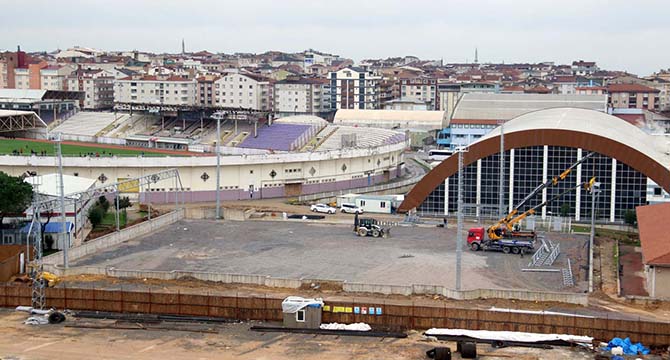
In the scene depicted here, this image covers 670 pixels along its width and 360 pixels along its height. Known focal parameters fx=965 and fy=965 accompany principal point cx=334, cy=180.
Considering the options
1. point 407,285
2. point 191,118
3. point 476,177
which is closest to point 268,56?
point 191,118

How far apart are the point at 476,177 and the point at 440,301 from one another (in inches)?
661

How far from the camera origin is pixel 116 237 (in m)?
37.4

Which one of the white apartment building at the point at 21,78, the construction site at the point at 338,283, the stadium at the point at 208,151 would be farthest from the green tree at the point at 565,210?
the white apartment building at the point at 21,78

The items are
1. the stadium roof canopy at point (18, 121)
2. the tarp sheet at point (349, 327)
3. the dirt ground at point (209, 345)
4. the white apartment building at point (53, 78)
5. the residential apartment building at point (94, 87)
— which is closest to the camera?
the dirt ground at point (209, 345)

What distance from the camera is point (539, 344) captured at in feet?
81.8

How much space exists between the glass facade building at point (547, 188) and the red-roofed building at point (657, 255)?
864 cm

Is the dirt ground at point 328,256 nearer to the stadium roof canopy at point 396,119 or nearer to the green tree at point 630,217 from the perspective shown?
the green tree at point 630,217

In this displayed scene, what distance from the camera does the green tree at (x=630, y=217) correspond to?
41719mm

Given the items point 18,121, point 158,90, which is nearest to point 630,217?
point 18,121

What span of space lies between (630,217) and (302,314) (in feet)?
67.3

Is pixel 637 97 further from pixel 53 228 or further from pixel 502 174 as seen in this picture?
pixel 53 228

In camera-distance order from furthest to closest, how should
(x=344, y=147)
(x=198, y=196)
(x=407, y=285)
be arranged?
(x=344, y=147), (x=198, y=196), (x=407, y=285)

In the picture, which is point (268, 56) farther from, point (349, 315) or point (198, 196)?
point (349, 315)

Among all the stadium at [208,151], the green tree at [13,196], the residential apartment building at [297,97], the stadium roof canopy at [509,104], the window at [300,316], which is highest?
the residential apartment building at [297,97]
